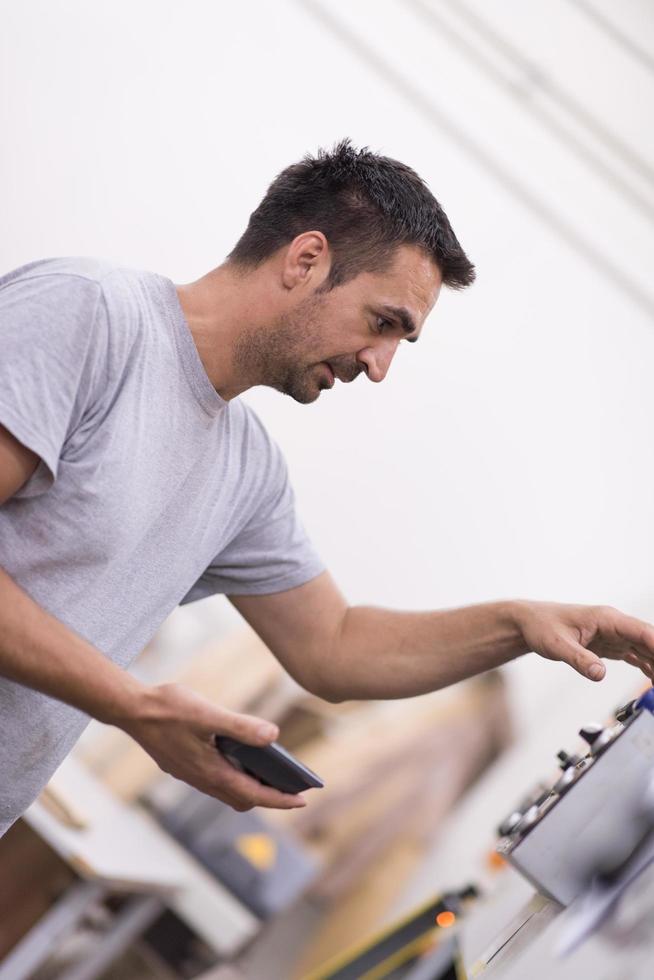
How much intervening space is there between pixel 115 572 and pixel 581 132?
2419 millimetres

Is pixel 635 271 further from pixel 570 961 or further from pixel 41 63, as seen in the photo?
pixel 570 961

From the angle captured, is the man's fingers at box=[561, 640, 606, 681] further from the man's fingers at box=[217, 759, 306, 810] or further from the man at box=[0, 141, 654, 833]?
the man's fingers at box=[217, 759, 306, 810]

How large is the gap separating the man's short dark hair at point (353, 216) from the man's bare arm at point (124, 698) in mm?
542

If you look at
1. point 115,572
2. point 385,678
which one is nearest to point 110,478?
point 115,572

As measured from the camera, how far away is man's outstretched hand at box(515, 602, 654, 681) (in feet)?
3.80

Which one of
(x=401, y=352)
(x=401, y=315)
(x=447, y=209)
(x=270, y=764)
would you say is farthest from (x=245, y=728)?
(x=447, y=209)

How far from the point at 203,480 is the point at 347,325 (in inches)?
10.1

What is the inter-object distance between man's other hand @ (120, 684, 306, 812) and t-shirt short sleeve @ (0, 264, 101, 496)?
0.27m

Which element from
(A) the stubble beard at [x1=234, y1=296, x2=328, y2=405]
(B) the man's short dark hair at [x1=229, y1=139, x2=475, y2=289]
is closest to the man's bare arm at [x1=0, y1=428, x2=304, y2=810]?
(A) the stubble beard at [x1=234, y1=296, x2=328, y2=405]

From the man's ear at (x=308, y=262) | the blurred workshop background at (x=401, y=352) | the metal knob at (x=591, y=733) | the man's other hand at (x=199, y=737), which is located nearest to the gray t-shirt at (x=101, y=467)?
the man's ear at (x=308, y=262)

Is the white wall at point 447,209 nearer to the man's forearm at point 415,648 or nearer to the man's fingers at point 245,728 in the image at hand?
the man's forearm at point 415,648

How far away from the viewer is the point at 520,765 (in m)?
3.31

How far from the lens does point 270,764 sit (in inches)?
36.3

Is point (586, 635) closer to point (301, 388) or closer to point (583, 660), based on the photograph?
point (583, 660)
